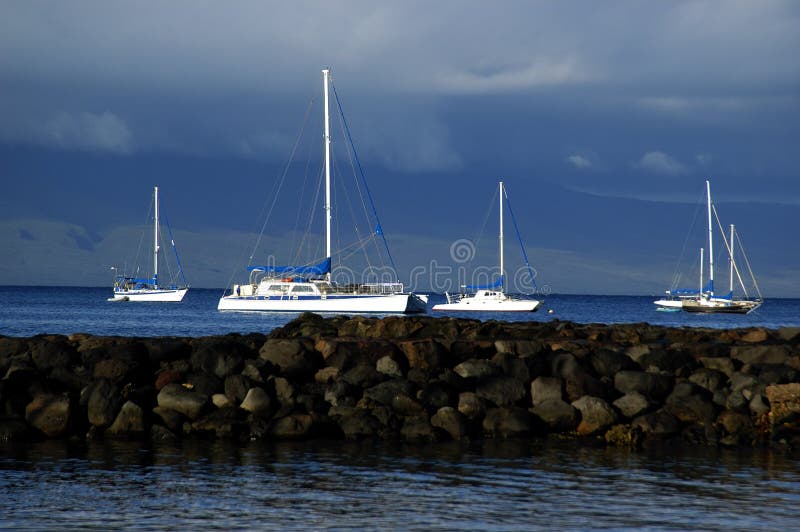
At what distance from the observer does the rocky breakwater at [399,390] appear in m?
21.0

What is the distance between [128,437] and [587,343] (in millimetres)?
11214

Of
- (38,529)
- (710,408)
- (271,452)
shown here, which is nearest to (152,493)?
(38,529)

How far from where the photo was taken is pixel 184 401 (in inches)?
850

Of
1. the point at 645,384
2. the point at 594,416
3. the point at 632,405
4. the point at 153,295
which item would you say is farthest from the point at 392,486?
the point at 153,295

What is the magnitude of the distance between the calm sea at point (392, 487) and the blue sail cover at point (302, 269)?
209 feet

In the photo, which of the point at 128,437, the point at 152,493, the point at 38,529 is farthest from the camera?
the point at 128,437

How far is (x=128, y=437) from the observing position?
69.0 ft

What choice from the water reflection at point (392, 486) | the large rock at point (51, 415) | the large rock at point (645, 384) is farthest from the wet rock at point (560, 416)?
the large rock at point (51, 415)

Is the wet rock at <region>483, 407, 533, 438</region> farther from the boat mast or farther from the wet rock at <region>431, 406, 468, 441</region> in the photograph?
the boat mast

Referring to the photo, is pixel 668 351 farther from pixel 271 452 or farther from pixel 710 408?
pixel 271 452

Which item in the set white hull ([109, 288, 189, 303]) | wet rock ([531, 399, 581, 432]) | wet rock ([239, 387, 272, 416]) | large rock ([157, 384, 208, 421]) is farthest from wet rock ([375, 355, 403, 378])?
white hull ([109, 288, 189, 303])

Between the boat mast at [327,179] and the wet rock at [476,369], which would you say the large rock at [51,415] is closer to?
the wet rock at [476,369]

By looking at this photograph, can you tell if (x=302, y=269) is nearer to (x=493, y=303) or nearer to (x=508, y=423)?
(x=493, y=303)

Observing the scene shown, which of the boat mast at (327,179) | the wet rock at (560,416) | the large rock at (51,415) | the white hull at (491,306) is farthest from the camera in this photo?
the white hull at (491,306)
